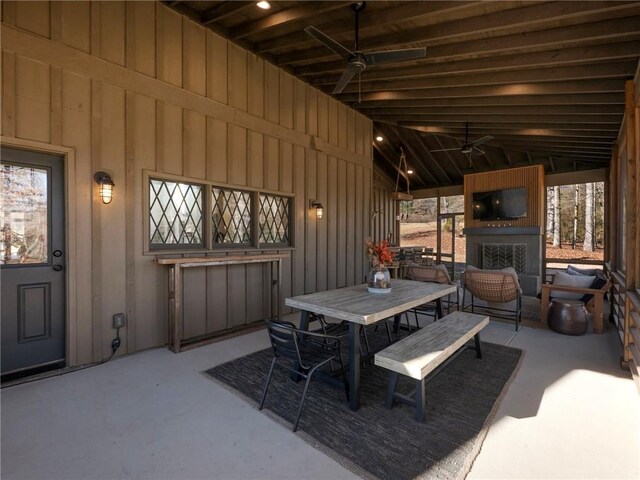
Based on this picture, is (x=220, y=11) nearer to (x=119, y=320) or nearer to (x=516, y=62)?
(x=516, y=62)

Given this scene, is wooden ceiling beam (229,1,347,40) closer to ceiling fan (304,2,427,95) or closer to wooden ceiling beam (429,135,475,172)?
ceiling fan (304,2,427,95)

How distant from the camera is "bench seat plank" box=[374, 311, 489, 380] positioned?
85.7 inches

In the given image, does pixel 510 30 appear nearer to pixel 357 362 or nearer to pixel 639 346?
pixel 639 346

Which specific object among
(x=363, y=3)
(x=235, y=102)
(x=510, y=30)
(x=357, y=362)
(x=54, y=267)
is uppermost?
(x=363, y=3)

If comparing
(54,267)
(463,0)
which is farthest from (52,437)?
(463,0)

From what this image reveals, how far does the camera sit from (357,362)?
249 centimetres

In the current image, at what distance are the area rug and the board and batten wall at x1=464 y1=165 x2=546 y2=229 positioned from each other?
5646mm

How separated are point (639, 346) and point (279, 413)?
3121mm

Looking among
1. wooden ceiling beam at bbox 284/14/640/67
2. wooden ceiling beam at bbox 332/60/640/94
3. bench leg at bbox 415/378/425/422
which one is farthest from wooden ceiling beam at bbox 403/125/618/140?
bench leg at bbox 415/378/425/422

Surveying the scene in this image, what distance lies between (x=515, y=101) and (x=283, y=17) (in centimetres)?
377

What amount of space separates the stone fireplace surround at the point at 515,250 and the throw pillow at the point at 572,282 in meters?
2.76

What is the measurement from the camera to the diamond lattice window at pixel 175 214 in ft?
12.8

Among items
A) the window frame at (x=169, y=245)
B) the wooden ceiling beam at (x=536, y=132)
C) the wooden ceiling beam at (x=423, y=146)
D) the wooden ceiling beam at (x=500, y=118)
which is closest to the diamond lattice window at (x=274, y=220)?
the window frame at (x=169, y=245)

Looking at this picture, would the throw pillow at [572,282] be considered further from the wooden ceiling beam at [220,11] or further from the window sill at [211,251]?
the wooden ceiling beam at [220,11]
